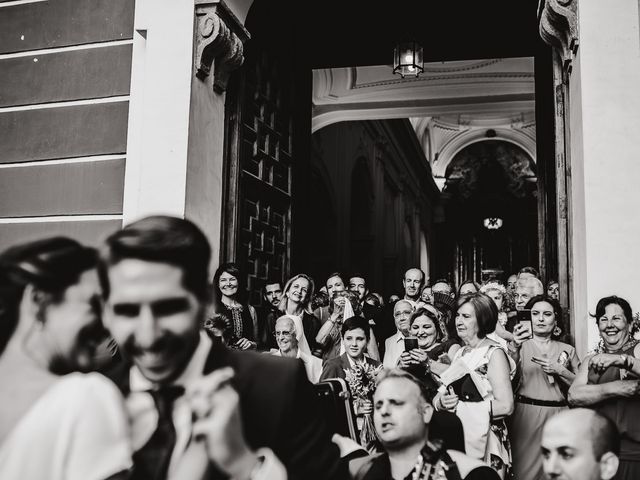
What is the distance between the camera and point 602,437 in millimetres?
2412

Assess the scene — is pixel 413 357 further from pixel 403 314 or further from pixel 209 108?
pixel 209 108

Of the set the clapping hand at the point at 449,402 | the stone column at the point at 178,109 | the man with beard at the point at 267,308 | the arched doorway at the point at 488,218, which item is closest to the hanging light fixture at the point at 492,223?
the arched doorway at the point at 488,218

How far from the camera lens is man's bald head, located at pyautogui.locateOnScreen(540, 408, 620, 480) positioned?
2309 millimetres

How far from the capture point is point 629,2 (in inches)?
203

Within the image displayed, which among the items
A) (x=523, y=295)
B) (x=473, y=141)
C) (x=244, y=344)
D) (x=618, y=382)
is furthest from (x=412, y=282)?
(x=473, y=141)

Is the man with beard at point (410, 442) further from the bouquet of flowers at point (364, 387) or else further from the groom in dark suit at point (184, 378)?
the bouquet of flowers at point (364, 387)

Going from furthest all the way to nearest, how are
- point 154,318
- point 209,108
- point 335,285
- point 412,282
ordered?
point 412,282, point 335,285, point 209,108, point 154,318

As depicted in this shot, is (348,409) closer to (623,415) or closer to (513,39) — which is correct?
(623,415)

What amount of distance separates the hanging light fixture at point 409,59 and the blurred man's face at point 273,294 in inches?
146

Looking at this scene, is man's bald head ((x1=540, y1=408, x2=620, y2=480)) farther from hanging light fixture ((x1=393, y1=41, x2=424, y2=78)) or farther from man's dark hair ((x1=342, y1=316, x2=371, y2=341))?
hanging light fixture ((x1=393, y1=41, x2=424, y2=78))

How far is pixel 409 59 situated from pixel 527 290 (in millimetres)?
4023

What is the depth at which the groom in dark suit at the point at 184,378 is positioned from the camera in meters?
1.55

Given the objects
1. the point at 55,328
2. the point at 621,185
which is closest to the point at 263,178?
the point at 621,185

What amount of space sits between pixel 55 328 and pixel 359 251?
58.5 feet
